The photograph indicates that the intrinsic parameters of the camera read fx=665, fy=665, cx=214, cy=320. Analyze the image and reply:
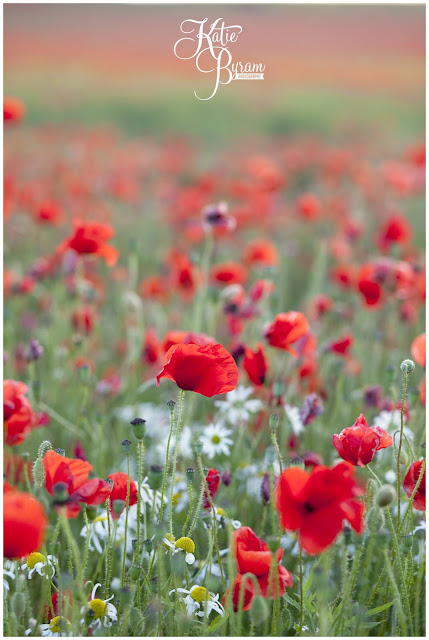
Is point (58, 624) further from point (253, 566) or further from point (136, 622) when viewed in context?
point (253, 566)

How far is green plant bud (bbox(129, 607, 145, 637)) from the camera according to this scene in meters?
1.28

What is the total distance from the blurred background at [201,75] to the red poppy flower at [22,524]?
4.51ft

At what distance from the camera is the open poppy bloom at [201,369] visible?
1.34 meters

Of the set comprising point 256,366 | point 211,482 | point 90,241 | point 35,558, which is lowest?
point 35,558

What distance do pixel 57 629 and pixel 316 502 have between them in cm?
64

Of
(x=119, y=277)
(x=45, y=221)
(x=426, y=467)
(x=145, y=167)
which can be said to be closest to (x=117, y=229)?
(x=145, y=167)

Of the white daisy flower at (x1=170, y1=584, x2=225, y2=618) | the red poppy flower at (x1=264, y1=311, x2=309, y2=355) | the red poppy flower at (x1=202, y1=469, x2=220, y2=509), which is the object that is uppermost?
the red poppy flower at (x1=264, y1=311, x2=309, y2=355)

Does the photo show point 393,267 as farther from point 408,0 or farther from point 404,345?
point 408,0

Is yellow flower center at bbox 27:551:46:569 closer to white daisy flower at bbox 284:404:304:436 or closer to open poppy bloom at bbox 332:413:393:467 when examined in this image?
open poppy bloom at bbox 332:413:393:467

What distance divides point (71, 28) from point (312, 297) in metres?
1.68

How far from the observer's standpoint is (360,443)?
4.29 feet

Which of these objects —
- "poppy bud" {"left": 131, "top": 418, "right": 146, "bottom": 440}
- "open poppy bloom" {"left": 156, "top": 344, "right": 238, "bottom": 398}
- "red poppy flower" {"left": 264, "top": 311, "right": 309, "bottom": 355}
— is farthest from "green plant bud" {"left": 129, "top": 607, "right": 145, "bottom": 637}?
"red poppy flower" {"left": 264, "top": 311, "right": 309, "bottom": 355}

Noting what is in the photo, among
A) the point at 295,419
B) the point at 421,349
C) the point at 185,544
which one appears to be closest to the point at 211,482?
the point at 185,544

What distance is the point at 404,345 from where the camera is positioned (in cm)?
347
